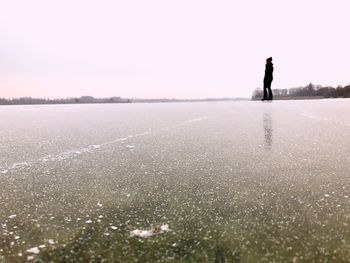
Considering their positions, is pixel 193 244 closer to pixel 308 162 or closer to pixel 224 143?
pixel 308 162

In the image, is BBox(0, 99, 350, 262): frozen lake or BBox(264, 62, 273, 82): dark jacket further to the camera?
BBox(264, 62, 273, 82): dark jacket

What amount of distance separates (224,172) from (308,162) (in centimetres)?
240

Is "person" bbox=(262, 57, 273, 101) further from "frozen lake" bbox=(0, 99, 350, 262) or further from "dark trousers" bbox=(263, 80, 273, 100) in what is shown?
"frozen lake" bbox=(0, 99, 350, 262)

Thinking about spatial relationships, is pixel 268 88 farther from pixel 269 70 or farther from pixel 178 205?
pixel 178 205

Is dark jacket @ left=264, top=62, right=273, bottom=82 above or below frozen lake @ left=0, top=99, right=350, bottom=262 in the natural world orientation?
above

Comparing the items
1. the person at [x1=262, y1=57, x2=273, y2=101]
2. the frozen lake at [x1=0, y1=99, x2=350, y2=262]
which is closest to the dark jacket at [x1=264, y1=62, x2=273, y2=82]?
the person at [x1=262, y1=57, x2=273, y2=101]

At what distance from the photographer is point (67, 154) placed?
34.6ft

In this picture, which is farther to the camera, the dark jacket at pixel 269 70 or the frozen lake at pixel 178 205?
the dark jacket at pixel 269 70

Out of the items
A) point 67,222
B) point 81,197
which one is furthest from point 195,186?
point 67,222

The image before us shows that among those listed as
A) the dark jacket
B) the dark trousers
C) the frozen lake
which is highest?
the dark jacket

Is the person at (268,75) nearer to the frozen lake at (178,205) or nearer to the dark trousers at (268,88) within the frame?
the dark trousers at (268,88)

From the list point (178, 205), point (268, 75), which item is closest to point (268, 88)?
point (268, 75)

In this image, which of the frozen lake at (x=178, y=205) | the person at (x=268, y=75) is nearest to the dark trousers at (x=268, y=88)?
the person at (x=268, y=75)

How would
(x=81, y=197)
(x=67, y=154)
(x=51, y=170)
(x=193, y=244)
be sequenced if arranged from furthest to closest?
1. (x=67, y=154)
2. (x=51, y=170)
3. (x=81, y=197)
4. (x=193, y=244)
